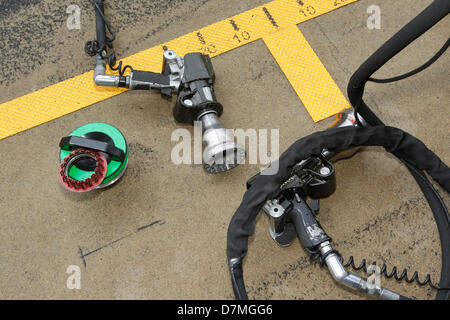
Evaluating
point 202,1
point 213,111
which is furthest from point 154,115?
point 202,1

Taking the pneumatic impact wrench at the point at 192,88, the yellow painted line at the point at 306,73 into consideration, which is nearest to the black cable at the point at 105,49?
the pneumatic impact wrench at the point at 192,88

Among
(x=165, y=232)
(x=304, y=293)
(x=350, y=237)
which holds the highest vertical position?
(x=165, y=232)

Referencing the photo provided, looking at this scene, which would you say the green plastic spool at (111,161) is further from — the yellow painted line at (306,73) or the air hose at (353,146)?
the yellow painted line at (306,73)

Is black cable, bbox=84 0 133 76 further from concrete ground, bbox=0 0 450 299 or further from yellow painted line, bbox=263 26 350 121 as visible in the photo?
yellow painted line, bbox=263 26 350 121

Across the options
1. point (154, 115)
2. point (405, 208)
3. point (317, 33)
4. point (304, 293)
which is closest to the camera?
point (304, 293)

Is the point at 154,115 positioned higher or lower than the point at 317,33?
lower

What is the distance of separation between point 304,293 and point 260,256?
18cm

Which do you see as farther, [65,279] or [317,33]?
[317,33]

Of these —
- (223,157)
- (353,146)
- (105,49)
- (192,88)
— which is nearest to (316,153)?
(353,146)

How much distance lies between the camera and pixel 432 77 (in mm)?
1692

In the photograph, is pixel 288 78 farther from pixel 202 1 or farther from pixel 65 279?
pixel 65 279

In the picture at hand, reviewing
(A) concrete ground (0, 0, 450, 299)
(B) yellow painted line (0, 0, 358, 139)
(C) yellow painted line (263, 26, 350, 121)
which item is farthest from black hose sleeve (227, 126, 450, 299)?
(B) yellow painted line (0, 0, 358, 139)

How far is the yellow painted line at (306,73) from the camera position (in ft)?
5.36

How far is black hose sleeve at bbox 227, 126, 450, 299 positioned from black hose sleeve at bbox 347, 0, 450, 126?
0.12 m
